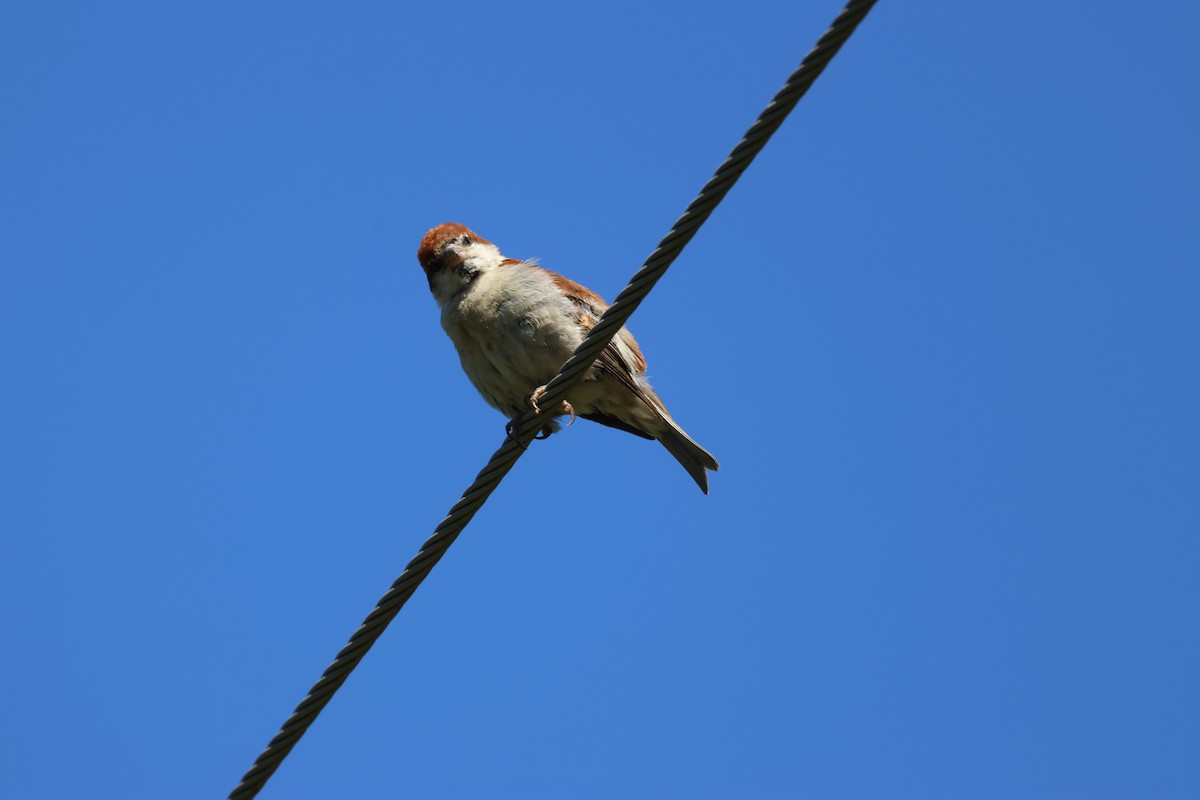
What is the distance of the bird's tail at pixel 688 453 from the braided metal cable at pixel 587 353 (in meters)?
2.32

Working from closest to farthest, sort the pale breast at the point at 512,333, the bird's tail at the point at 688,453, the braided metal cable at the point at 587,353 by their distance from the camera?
the braided metal cable at the point at 587,353, the pale breast at the point at 512,333, the bird's tail at the point at 688,453

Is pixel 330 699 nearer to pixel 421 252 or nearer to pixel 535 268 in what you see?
pixel 535 268

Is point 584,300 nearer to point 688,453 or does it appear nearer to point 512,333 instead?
point 512,333

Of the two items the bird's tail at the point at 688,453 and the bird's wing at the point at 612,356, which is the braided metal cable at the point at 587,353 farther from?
the bird's tail at the point at 688,453

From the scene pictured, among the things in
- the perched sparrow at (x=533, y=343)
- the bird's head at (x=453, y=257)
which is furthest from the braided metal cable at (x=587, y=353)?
the bird's head at (x=453, y=257)

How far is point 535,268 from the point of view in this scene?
615 centimetres

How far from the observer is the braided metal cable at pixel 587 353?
3.17m

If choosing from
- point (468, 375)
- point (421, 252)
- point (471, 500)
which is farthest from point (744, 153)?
point (421, 252)

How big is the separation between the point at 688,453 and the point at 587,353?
2622 mm

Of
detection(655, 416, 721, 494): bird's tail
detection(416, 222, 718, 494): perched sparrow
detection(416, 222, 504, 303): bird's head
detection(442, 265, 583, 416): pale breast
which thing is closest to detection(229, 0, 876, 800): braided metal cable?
detection(416, 222, 718, 494): perched sparrow

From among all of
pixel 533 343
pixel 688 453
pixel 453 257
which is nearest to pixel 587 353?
pixel 533 343

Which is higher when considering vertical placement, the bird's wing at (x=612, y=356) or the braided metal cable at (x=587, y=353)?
the bird's wing at (x=612, y=356)

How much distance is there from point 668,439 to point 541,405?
2.33 meters

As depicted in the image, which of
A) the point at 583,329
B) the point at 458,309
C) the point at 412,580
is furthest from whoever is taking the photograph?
the point at 458,309
